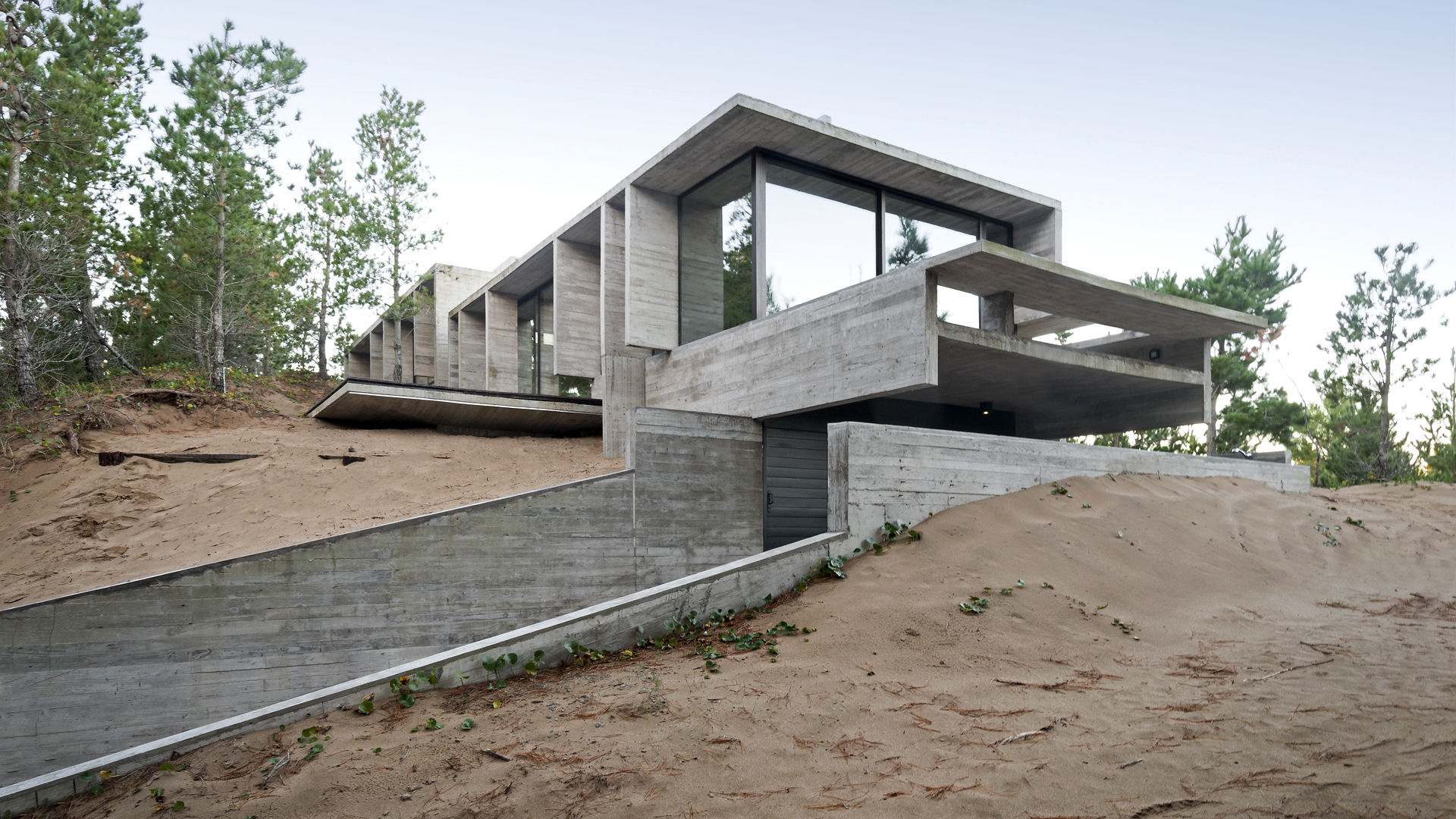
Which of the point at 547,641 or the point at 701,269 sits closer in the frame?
the point at 547,641

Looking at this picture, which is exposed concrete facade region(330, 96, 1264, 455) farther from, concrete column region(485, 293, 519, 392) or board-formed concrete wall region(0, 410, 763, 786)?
concrete column region(485, 293, 519, 392)

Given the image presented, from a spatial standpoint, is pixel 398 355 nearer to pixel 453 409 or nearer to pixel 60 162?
pixel 60 162

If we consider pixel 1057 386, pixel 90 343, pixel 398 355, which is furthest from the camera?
pixel 398 355

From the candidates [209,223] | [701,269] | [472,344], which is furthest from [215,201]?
[701,269]

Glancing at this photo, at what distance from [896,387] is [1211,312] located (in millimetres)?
5579

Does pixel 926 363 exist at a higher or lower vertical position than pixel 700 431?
higher

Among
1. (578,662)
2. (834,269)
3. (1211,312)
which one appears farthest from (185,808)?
(1211,312)

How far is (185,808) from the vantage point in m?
4.12

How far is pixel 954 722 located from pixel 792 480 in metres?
7.90

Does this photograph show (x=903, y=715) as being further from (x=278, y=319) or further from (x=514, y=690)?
(x=278, y=319)

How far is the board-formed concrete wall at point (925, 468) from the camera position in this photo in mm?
7340

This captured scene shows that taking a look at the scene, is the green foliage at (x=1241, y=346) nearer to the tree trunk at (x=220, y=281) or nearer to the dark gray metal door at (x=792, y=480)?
the dark gray metal door at (x=792, y=480)

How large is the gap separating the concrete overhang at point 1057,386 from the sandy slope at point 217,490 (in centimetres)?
549

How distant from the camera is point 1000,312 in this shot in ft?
38.2
